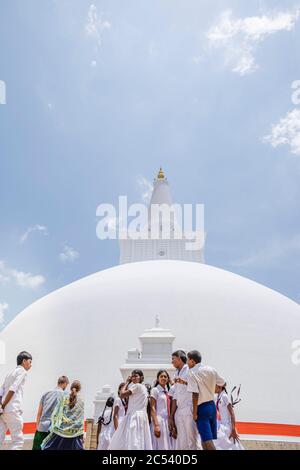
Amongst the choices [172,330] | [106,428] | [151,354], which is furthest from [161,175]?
[106,428]

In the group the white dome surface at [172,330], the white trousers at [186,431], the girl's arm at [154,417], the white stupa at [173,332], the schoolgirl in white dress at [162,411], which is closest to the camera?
the white trousers at [186,431]

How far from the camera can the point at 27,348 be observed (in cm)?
1412

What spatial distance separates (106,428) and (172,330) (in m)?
6.36

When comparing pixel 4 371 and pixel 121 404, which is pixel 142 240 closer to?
pixel 4 371

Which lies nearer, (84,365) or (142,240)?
(84,365)

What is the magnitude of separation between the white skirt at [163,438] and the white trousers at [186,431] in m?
0.52

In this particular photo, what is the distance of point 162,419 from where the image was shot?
18.4 ft

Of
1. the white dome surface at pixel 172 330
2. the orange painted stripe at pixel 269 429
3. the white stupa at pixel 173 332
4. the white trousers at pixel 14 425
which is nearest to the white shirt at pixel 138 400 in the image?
the white trousers at pixel 14 425

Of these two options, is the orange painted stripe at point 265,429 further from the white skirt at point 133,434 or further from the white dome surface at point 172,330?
the white skirt at point 133,434

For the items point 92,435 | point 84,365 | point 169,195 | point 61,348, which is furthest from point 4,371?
point 169,195

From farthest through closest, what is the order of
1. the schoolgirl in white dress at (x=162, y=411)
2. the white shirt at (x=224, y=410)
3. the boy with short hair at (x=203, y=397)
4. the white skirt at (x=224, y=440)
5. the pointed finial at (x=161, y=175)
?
the pointed finial at (x=161, y=175) → the white shirt at (x=224, y=410) → the white skirt at (x=224, y=440) → the schoolgirl in white dress at (x=162, y=411) → the boy with short hair at (x=203, y=397)

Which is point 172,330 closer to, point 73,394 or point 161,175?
point 73,394

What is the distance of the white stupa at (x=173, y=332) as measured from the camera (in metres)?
11.9

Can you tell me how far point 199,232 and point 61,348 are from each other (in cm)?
1363
